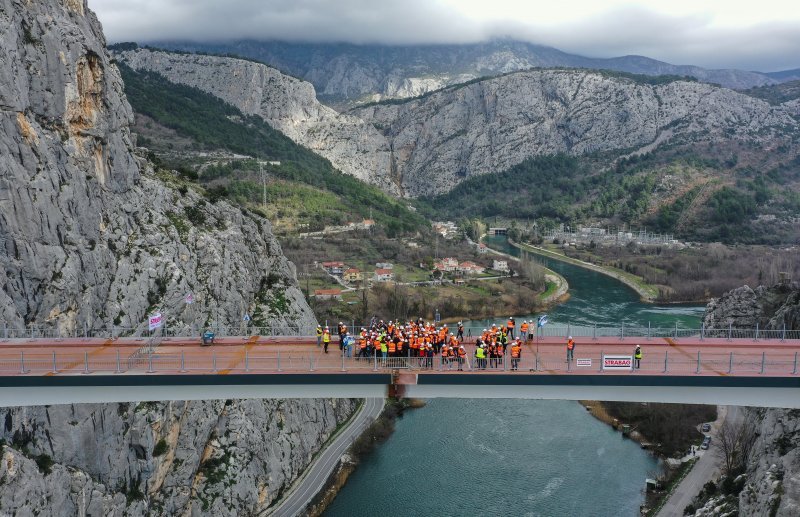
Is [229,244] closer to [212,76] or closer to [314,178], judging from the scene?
[314,178]

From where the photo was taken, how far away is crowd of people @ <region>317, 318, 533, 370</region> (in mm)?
24484

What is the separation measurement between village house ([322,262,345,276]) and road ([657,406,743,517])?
50.9 metres

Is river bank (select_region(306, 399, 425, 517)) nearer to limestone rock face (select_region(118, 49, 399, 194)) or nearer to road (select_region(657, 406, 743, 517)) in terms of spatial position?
road (select_region(657, 406, 743, 517))

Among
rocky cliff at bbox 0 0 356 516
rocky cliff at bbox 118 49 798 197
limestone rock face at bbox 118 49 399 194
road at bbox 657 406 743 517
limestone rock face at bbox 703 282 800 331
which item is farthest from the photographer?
rocky cliff at bbox 118 49 798 197

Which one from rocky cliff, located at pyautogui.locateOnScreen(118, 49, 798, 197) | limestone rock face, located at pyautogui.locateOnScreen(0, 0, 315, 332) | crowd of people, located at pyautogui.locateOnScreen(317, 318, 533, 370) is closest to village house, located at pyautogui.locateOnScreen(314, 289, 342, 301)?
limestone rock face, located at pyautogui.locateOnScreen(0, 0, 315, 332)

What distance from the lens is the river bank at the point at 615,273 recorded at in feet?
290

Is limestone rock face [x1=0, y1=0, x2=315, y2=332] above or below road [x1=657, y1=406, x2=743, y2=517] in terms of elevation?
above

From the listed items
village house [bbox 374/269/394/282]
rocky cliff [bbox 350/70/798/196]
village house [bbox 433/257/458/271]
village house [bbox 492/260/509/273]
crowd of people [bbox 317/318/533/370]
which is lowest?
village house [bbox 492/260/509/273]

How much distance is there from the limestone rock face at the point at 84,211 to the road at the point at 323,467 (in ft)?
32.2

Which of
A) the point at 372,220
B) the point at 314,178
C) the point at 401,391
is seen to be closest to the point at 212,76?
the point at 314,178

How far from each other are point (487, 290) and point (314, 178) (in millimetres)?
53117

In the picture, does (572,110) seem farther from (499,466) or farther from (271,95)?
(499,466)

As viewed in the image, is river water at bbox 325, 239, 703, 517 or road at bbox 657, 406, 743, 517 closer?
road at bbox 657, 406, 743, 517

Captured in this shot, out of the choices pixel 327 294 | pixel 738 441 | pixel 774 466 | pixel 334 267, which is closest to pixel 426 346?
pixel 774 466
